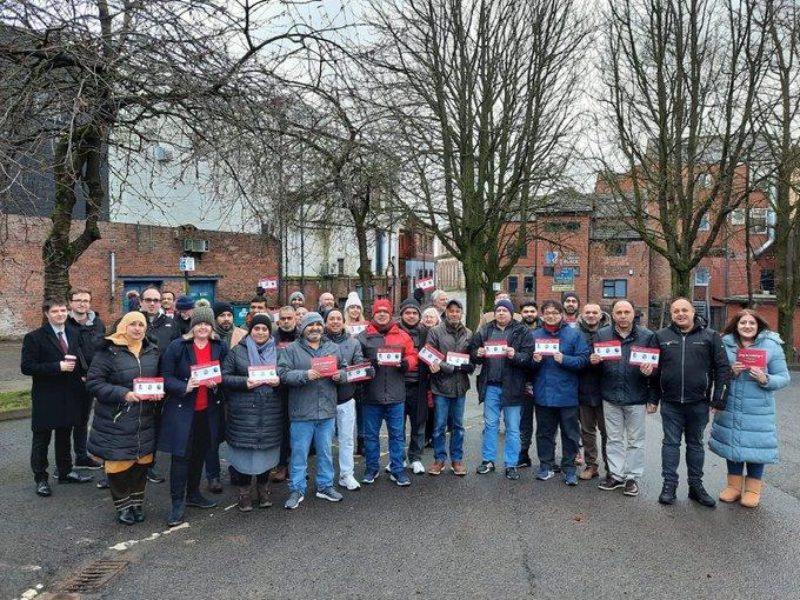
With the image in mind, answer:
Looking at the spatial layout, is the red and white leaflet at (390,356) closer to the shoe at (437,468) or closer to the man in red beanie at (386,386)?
the man in red beanie at (386,386)

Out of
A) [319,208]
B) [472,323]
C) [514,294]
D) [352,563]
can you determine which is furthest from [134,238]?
[514,294]

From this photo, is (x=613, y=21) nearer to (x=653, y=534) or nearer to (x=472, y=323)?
(x=472, y=323)

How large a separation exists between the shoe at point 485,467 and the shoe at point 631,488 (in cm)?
144

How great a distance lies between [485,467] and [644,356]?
2.19m

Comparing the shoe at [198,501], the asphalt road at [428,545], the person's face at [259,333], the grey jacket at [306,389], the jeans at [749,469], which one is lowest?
the asphalt road at [428,545]

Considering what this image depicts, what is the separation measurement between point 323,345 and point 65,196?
5.37 metres

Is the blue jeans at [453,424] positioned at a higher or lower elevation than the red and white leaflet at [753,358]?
lower

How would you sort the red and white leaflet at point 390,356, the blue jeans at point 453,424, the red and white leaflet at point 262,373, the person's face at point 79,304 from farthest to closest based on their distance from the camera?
1. the blue jeans at point 453,424
2. the person's face at point 79,304
3. the red and white leaflet at point 390,356
4. the red and white leaflet at point 262,373

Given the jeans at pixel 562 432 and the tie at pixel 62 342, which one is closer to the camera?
the tie at pixel 62 342

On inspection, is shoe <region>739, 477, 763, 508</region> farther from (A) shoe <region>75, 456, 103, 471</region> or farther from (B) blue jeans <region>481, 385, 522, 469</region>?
(A) shoe <region>75, 456, 103, 471</region>

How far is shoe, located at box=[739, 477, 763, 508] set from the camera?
5.62 meters

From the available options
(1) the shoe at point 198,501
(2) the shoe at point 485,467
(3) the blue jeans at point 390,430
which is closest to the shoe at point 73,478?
(1) the shoe at point 198,501

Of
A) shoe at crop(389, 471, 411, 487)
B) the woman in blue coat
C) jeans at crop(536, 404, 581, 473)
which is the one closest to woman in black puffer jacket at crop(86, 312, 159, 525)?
shoe at crop(389, 471, 411, 487)

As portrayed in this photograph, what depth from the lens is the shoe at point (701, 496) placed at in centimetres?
563
